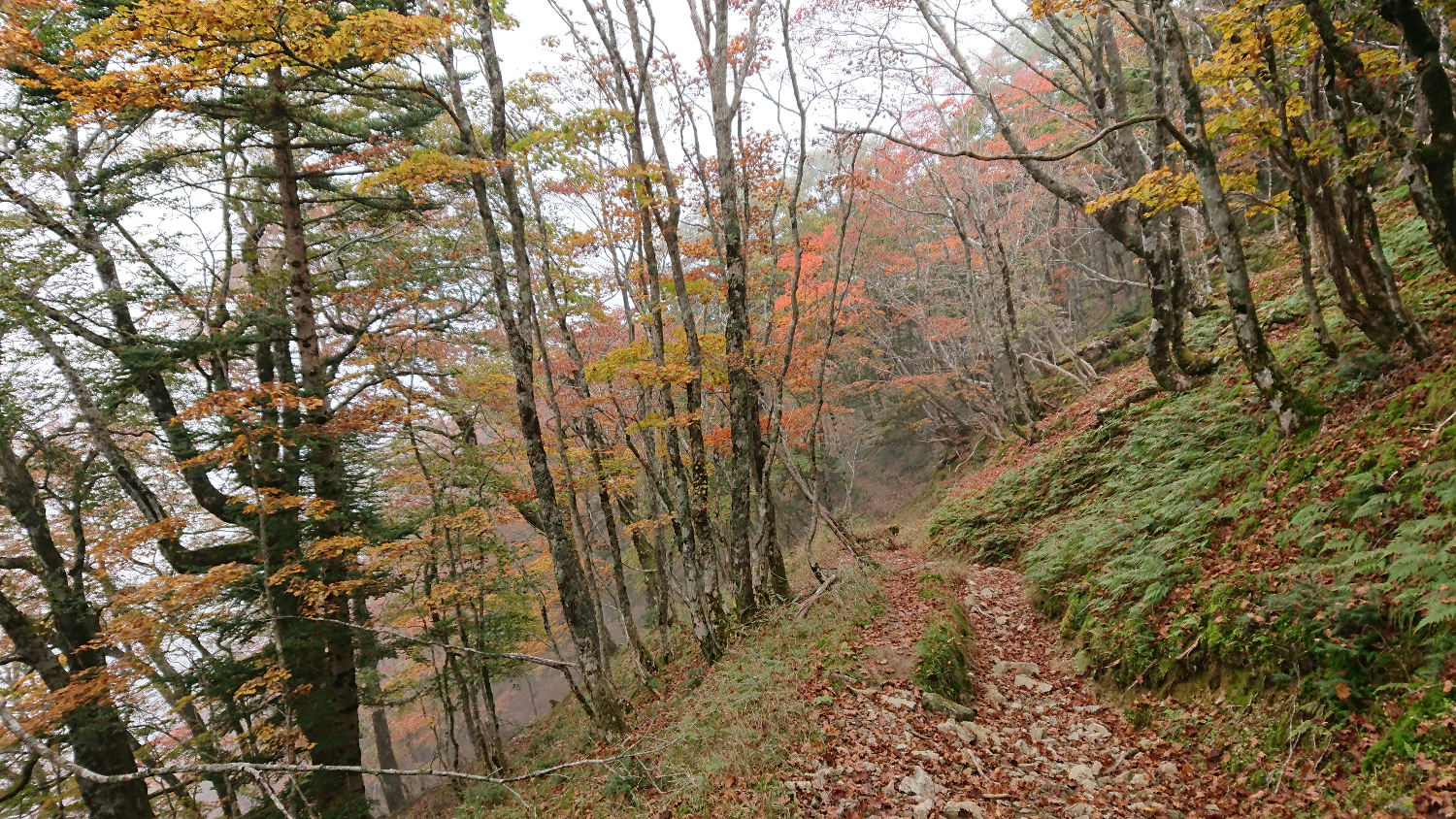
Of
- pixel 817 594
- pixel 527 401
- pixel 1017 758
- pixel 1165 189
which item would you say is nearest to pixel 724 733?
pixel 1017 758

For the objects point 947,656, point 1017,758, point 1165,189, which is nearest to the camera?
point 1017,758

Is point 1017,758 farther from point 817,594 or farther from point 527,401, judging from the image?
point 527,401

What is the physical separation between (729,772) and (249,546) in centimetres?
1133

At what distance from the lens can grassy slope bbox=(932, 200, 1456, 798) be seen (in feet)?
12.5

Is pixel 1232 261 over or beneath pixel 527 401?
beneath

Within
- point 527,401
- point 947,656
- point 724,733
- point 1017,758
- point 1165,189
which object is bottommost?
point 1017,758

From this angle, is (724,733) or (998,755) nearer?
(998,755)

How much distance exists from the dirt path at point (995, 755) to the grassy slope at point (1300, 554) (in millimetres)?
472

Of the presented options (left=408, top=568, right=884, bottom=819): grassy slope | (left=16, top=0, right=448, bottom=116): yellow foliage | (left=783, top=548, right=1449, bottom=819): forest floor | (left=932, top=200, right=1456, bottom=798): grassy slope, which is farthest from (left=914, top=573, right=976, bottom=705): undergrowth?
(left=16, top=0, right=448, bottom=116): yellow foliage

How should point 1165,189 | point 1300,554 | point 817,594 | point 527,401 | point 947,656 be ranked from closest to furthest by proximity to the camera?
1. point 1300,554
2. point 947,656
3. point 1165,189
4. point 527,401
5. point 817,594

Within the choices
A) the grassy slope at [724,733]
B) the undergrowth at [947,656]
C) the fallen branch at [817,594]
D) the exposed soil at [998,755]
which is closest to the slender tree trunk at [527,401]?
the grassy slope at [724,733]

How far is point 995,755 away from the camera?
208 inches

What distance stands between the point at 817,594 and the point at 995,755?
4.25 m

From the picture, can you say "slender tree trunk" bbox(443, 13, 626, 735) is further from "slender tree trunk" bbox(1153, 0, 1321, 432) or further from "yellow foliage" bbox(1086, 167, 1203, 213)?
"slender tree trunk" bbox(1153, 0, 1321, 432)
